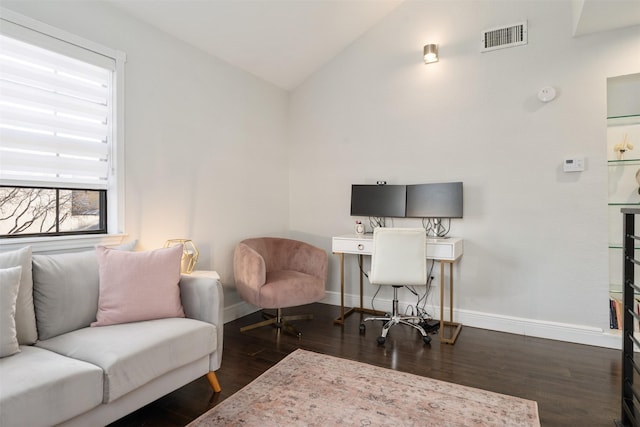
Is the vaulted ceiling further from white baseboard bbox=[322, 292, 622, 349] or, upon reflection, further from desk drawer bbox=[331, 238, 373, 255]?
white baseboard bbox=[322, 292, 622, 349]

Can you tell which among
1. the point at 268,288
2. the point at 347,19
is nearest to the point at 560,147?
the point at 347,19

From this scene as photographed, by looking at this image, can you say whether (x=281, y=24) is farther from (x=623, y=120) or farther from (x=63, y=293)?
(x=623, y=120)

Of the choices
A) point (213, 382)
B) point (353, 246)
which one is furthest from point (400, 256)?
point (213, 382)

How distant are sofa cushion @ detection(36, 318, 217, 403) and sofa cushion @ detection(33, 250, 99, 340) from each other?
0.08 m

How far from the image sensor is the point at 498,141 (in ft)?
11.4

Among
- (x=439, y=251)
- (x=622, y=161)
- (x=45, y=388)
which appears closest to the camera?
(x=45, y=388)

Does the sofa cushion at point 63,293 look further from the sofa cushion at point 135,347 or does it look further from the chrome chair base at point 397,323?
the chrome chair base at point 397,323

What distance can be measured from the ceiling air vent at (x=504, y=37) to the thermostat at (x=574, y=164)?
115 cm

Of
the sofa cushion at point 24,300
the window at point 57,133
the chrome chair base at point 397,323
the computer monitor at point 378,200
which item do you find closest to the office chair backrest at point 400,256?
the chrome chair base at point 397,323

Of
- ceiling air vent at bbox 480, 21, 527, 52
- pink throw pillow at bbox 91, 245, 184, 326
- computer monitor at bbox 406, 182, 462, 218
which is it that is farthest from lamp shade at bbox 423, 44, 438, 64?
pink throw pillow at bbox 91, 245, 184, 326

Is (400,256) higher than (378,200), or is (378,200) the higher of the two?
(378,200)

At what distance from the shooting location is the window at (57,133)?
7.23 feet

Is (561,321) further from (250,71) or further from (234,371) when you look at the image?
(250,71)

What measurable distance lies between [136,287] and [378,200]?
2602 millimetres
